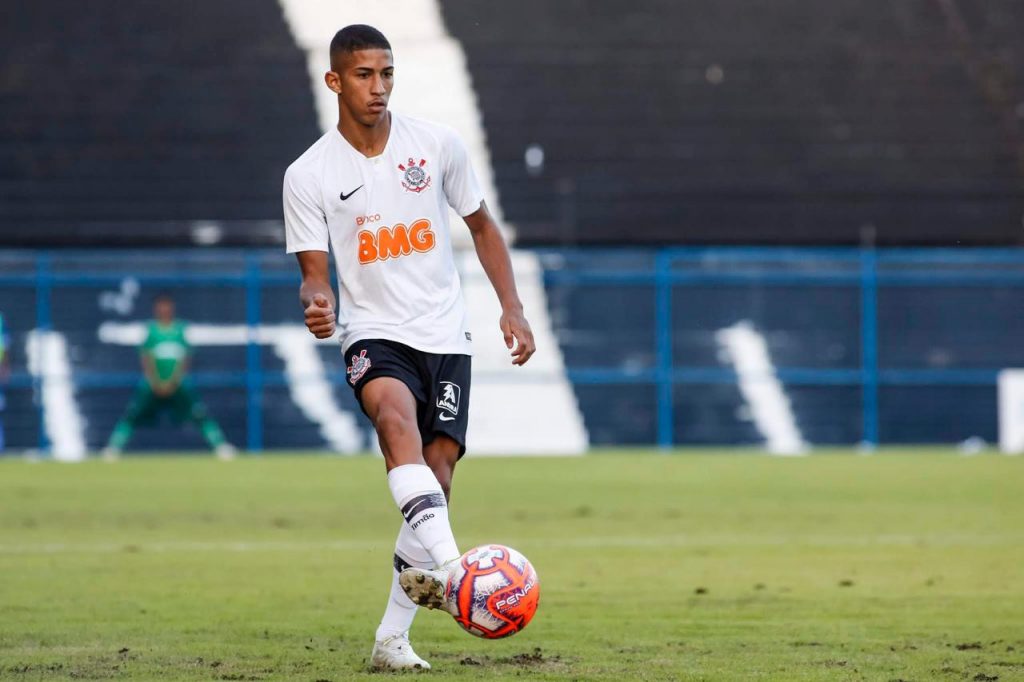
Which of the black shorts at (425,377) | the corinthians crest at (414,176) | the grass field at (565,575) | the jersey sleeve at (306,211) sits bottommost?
the grass field at (565,575)

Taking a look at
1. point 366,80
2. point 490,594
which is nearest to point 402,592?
point 490,594

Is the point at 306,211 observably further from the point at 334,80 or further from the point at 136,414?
the point at 136,414

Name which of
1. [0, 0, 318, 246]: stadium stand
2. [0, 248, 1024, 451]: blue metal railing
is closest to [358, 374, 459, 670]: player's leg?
[0, 248, 1024, 451]: blue metal railing

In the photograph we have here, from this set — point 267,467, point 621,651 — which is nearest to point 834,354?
point 267,467

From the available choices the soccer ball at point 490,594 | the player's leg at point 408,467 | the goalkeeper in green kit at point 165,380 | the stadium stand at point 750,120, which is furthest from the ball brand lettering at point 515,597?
the stadium stand at point 750,120

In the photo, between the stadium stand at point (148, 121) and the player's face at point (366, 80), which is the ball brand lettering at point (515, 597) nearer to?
the player's face at point (366, 80)

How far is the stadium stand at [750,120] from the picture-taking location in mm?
24047

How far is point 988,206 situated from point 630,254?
5.18 metres

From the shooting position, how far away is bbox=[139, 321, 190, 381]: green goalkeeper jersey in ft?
70.2

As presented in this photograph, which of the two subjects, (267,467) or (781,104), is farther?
(781,104)

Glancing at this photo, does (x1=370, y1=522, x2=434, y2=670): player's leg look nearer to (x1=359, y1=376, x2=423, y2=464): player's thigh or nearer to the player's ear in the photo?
(x1=359, y1=376, x2=423, y2=464): player's thigh

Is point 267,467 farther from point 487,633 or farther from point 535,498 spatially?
point 487,633

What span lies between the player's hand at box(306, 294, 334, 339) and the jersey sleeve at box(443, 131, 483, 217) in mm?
776

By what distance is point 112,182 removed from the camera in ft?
77.8
